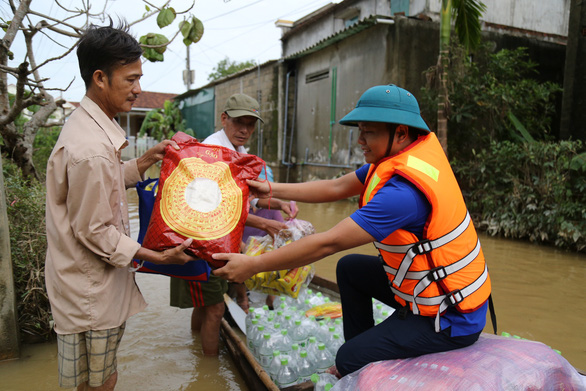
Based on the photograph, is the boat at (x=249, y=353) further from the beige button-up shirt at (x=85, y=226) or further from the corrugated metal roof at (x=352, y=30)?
the corrugated metal roof at (x=352, y=30)

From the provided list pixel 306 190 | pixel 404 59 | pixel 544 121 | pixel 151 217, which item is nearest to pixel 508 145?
pixel 544 121

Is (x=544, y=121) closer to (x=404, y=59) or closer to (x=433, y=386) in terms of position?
(x=404, y=59)

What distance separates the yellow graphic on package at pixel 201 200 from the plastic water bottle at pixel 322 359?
44.6 inches

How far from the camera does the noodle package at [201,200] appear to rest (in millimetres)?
2332

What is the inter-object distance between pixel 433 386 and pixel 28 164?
522cm

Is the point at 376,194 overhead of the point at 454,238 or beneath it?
overhead

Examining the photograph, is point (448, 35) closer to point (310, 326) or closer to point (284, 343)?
point (310, 326)

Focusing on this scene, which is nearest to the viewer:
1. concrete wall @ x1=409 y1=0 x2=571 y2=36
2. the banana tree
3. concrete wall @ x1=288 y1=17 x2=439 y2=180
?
the banana tree

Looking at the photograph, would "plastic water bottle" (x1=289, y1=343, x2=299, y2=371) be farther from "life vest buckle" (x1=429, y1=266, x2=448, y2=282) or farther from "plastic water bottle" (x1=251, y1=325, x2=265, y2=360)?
"life vest buckle" (x1=429, y1=266, x2=448, y2=282)

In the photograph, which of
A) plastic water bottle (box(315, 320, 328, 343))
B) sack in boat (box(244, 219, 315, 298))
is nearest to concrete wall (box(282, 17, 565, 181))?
sack in boat (box(244, 219, 315, 298))

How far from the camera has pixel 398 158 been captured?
2.03 meters

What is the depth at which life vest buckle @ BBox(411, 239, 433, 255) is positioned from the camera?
2010 millimetres

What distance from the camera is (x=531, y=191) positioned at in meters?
7.47

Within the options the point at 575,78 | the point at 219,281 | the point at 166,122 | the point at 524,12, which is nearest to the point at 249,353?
the point at 219,281
